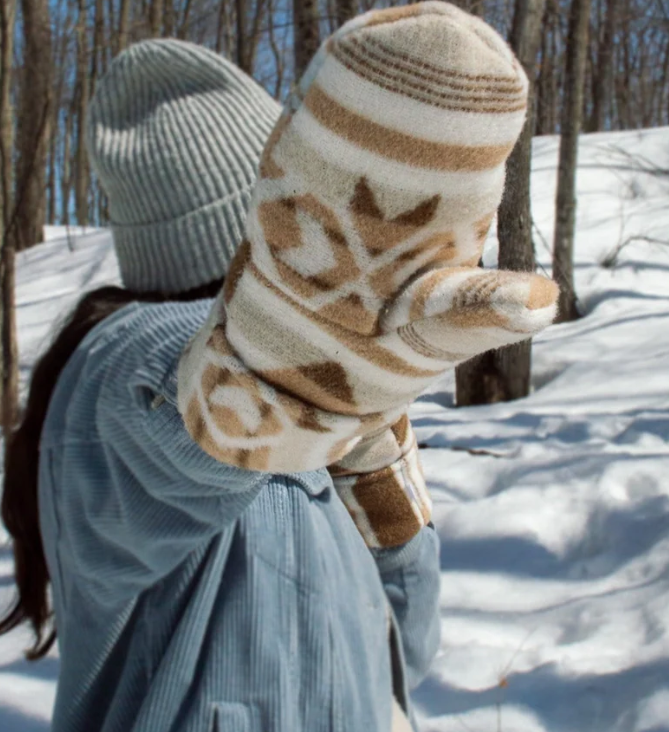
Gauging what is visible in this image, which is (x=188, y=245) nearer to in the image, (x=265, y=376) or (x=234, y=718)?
(x=265, y=376)

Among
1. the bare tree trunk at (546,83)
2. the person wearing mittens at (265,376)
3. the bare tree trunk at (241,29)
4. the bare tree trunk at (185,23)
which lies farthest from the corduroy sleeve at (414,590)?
the bare tree trunk at (185,23)

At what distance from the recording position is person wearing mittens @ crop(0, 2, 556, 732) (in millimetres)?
525

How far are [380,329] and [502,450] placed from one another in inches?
105

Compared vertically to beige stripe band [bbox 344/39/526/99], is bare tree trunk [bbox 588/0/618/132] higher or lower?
lower

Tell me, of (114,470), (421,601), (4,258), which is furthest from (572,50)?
(114,470)

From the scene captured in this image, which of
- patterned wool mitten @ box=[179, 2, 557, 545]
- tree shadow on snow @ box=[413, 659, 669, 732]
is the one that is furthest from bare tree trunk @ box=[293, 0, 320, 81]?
patterned wool mitten @ box=[179, 2, 557, 545]

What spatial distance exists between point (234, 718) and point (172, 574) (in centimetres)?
16

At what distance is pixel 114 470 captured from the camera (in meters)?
0.77

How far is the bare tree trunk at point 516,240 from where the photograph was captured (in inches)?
36.6

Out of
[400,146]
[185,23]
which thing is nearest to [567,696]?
[400,146]

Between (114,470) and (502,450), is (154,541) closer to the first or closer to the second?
(114,470)

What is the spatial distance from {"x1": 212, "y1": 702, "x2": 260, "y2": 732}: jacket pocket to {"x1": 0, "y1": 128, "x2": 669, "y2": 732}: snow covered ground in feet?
1.78

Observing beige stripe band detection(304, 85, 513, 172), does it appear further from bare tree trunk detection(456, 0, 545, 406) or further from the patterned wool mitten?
bare tree trunk detection(456, 0, 545, 406)

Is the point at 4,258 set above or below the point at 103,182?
below
